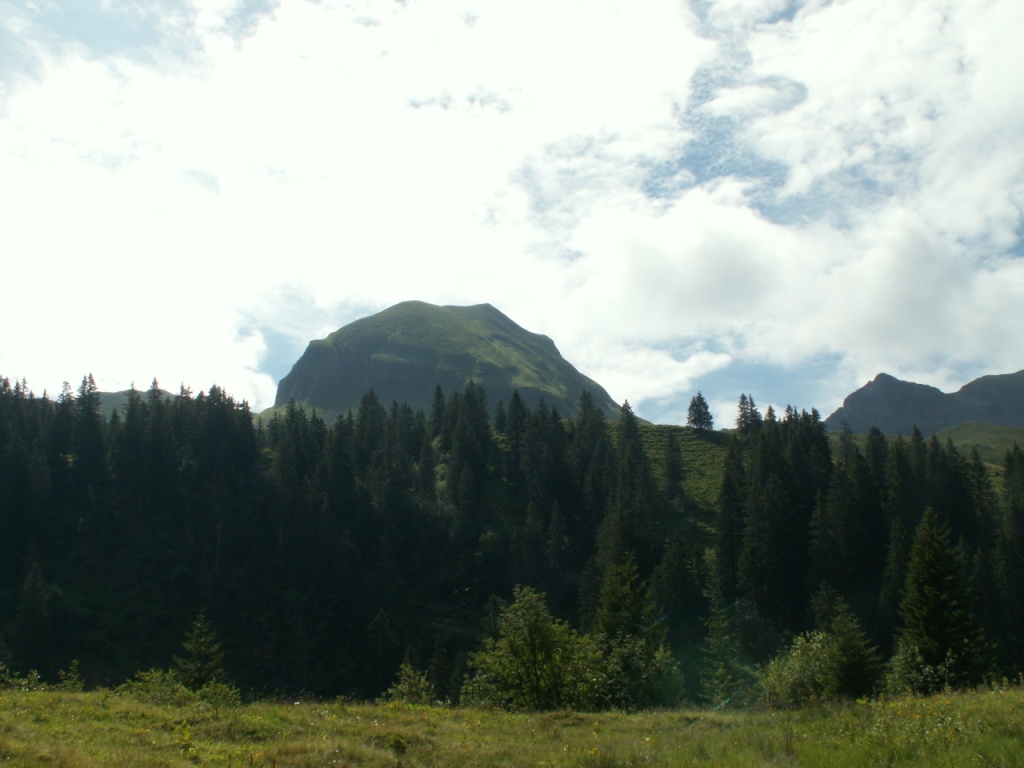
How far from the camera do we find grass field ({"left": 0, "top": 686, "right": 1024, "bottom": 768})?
14.2m

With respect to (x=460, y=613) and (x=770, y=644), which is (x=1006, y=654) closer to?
Answer: (x=770, y=644)

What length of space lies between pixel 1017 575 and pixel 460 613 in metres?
68.8

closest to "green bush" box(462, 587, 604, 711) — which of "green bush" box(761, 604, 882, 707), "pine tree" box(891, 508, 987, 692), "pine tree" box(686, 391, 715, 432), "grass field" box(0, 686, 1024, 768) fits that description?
"green bush" box(761, 604, 882, 707)

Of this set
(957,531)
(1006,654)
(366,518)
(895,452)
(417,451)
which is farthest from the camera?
(417,451)

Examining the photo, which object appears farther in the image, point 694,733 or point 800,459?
point 800,459

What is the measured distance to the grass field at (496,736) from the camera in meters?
14.2

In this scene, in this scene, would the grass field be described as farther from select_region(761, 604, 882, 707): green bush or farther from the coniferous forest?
the coniferous forest

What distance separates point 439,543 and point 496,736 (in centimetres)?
10061

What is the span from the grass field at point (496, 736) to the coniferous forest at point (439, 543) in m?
30.6

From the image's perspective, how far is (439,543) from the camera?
11762 centimetres

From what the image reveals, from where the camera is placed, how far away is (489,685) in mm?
38594

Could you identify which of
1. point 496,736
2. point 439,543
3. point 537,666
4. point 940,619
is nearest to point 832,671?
point 940,619

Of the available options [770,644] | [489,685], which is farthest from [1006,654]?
[489,685]

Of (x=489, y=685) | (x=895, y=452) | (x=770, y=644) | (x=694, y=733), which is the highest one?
(x=895, y=452)
